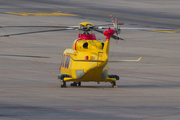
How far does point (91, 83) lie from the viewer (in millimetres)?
35156

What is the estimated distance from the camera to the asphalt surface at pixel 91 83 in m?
22.2

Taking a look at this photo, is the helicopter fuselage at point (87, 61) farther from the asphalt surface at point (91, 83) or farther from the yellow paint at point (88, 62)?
the asphalt surface at point (91, 83)

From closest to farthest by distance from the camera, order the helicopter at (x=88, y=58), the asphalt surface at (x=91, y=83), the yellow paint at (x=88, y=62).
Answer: the asphalt surface at (x=91, y=83) < the helicopter at (x=88, y=58) < the yellow paint at (x=88, y=62)

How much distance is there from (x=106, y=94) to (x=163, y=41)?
131 feet

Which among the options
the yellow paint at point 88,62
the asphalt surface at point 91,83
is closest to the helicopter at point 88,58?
the yellow paint at point 88,62

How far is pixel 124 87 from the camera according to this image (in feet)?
105

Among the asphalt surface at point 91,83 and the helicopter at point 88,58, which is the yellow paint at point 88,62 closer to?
the helicopter at point 88,58

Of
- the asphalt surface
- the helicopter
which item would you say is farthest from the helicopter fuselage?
the asphalt surface

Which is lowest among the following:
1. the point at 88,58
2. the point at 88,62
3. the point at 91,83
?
the point at 91,83

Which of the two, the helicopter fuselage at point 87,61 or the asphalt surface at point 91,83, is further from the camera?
the helicopter fuselage at point 87,61

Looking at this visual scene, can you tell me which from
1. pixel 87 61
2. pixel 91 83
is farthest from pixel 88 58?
pixel 91 83

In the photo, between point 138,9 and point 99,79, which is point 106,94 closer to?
point 99,79

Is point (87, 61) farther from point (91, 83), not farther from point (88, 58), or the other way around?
point (91, 83)

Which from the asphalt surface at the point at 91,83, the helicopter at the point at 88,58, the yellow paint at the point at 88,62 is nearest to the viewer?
the asphalt surface at the point at 91,83
